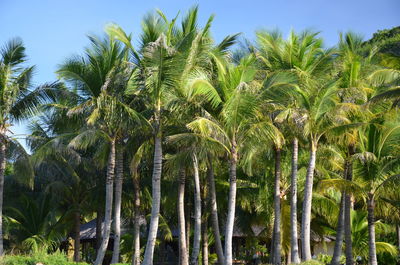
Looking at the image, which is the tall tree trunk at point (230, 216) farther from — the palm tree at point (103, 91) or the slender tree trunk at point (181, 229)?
the palm tree at point (103, 91)

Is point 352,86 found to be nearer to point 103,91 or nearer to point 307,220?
point 307,220

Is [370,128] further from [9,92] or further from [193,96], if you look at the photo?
[9,92]

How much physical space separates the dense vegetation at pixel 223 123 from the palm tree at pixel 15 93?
0.15 ft

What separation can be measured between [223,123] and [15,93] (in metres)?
8.66

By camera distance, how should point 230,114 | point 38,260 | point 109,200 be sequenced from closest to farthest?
point 38,260, point 230,114, point 109,200

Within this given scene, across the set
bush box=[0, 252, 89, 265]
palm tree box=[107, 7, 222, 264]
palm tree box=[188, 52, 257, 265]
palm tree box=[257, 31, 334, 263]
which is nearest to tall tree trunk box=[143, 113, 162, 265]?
palm tree box=[107, 7, 222, 264]

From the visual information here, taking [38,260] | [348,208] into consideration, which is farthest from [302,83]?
[38,260]

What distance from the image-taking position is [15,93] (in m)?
21.3

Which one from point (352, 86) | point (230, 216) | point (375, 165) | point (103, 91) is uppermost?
point (352, 86)

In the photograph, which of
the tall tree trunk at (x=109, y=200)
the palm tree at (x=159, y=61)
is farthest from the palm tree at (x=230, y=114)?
the tall tree trunk at (x=109, y=200)

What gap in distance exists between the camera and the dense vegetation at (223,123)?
1770 cm

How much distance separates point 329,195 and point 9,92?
1457 cm

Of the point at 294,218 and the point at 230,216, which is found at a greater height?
the point at 294,218

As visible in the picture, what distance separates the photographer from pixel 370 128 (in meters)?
20.2
